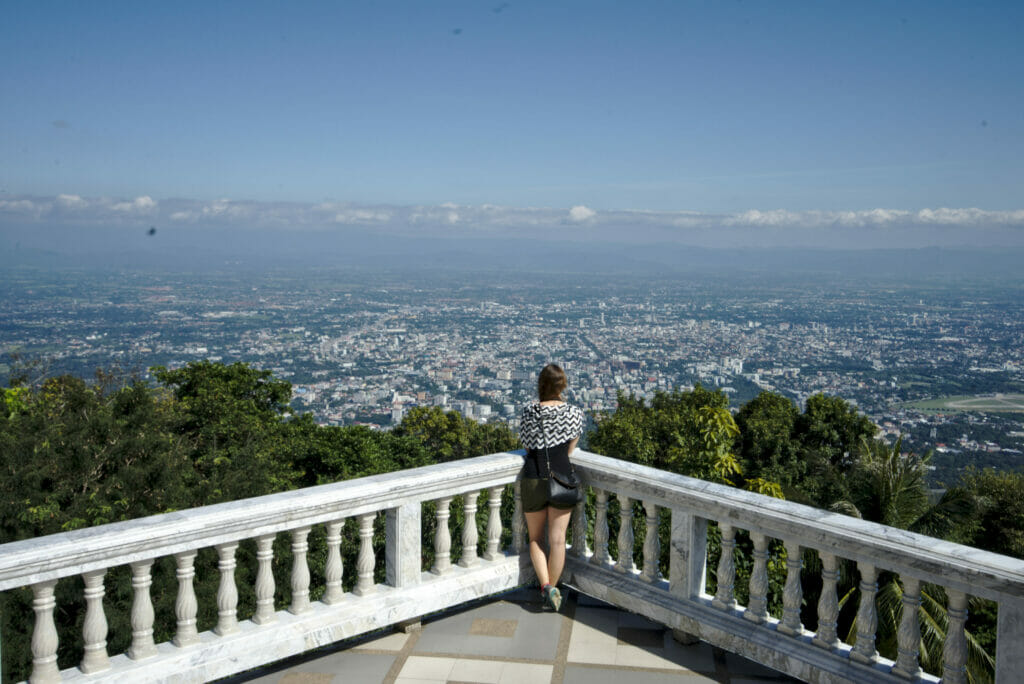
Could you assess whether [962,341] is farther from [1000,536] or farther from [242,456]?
[242,456]

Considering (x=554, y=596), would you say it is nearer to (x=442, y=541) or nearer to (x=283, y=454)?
(x=442, y=541)

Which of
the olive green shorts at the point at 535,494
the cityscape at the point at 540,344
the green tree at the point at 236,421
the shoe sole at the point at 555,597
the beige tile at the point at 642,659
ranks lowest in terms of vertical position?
the cityscape at the point at 540,344

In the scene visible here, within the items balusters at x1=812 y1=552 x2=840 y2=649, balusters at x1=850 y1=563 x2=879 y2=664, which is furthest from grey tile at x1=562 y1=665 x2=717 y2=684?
balusters at x1=850 y1=563 x2=879 y2=664

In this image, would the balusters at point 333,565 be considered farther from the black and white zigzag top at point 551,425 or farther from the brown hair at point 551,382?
the brown hair at point 551,382

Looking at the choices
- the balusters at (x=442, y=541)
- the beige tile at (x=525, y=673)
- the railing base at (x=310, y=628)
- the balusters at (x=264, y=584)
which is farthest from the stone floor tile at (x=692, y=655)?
Answer: the balusters at (x=264, y=584)

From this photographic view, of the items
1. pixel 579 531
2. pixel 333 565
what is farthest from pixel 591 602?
pixel 333 565

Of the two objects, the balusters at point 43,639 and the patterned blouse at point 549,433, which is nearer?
the balusters at point 43,639

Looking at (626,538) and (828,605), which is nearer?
(828,605)

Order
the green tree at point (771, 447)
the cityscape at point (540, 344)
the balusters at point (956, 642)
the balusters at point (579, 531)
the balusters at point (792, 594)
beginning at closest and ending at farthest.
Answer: the balusters at point (956, 642), the balusters at point (792, 594), the balusters at point (579, 531), the green tree at point (771, 447), the cityscape at point (540, 344)

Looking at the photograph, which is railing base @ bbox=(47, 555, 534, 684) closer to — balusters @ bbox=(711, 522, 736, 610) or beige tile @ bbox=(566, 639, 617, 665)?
beige tile @ bbox=(566, 639, 617, 665)
